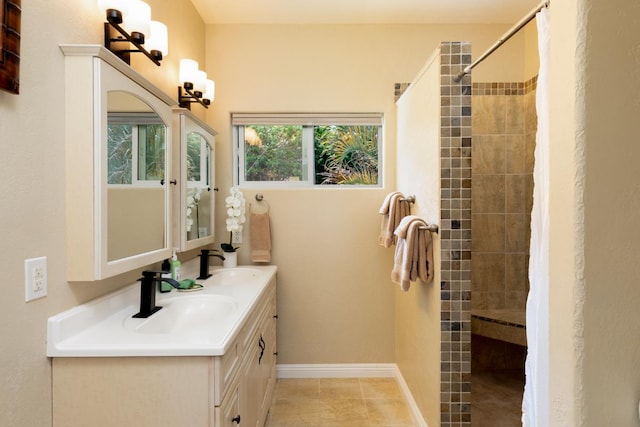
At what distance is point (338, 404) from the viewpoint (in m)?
2.34

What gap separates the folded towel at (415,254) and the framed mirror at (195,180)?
48.9 inches

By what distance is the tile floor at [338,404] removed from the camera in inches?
84.9

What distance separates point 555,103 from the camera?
2.71 feet

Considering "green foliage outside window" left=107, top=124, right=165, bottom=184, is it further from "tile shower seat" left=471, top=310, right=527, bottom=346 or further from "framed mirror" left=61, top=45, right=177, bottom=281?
"tile shower seat" left=471, top=310, right=527, bottom=346

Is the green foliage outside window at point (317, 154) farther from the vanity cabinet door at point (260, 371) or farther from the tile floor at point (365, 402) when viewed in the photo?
the tile floor at point (365, 402)

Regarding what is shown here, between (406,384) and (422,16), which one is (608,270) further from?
(422,16)

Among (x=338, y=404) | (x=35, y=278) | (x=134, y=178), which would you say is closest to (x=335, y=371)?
(x=338, y=404)

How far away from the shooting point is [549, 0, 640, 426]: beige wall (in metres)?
0.75

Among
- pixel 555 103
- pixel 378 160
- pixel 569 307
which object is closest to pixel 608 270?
A: pixel 569 307

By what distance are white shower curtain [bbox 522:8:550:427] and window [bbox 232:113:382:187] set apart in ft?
5.39

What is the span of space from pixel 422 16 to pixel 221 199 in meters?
2.04

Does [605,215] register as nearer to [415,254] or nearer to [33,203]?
[415,254]

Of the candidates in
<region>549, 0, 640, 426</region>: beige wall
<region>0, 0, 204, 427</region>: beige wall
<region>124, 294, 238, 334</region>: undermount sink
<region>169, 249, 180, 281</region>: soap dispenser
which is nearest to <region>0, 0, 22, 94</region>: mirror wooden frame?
<region>0, 0, 204, 427</region>: beige wall

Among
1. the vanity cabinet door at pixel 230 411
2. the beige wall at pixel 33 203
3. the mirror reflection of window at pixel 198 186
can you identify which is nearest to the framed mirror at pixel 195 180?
the mirror reflection of window at pixel 198 186
